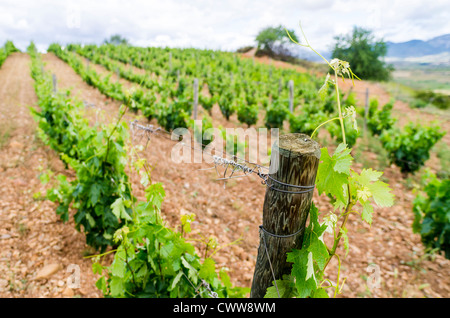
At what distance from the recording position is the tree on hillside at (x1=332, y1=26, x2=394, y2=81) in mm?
31812

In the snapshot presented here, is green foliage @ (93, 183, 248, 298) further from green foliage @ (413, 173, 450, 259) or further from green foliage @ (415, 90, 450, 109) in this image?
green foliage @ (415, 90, 450, 109)

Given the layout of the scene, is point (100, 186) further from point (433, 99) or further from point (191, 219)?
point (433, 99)

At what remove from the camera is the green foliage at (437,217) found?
3277 millimetres

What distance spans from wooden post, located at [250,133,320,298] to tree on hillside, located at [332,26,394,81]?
114 ft

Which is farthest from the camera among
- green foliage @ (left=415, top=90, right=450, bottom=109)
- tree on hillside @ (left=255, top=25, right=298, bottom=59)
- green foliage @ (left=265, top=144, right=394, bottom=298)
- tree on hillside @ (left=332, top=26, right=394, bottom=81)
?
tree on hillside @ (left=255, top=25, right=298, bottom=59)

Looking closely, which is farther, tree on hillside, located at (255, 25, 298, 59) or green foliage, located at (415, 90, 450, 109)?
tree on hillside, located at (255, 25, 298, 59)

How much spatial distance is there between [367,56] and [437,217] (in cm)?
3383

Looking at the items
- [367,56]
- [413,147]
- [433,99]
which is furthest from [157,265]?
[367,56]

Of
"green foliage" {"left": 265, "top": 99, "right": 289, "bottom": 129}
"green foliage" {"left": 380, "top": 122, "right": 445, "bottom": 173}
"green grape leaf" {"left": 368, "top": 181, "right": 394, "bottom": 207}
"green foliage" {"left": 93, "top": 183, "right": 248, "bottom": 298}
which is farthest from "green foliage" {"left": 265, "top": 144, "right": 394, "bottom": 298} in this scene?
"green foliage" {"left": 265, "top": 99, "right": 289, "bottom": 129}

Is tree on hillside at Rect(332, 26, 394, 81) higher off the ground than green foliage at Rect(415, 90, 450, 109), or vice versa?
tree on hillside at Rect(332, 26, 394, 81)

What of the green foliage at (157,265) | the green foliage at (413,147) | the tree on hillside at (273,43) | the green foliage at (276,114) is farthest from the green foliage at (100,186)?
the tree on hillside at (273,43)

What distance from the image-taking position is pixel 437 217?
342 centimetres
